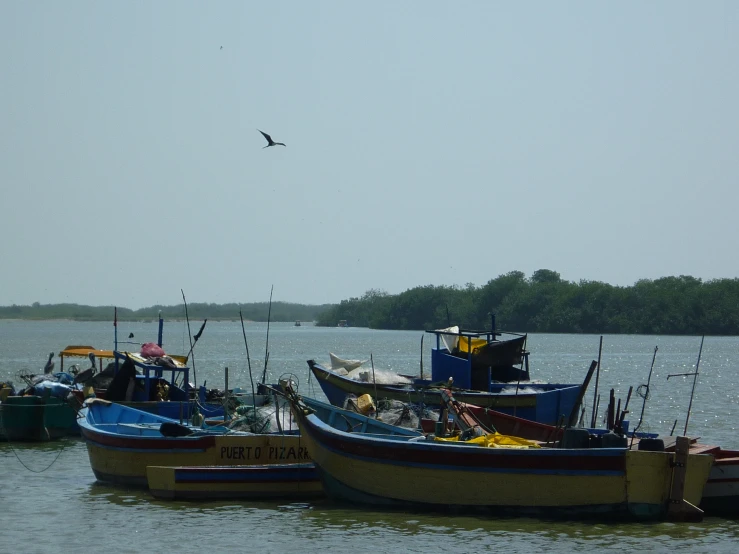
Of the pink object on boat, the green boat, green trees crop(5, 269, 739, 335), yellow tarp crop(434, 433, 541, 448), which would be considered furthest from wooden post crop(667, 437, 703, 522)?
green trees crop(5, 269, 739, 335)

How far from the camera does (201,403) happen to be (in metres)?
23.6

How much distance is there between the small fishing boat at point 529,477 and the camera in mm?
14051

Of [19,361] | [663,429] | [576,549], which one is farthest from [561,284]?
[576,549]

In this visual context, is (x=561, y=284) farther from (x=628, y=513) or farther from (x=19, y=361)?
(x=628, y=513)

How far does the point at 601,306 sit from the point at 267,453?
10891 cm

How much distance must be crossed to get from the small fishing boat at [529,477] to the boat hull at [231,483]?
1.56m

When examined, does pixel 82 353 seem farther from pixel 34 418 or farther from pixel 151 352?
pixel 151 352

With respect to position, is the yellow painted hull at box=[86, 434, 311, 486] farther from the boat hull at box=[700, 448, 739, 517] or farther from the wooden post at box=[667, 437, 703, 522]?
the boat hull at box=[700, 448, 739, 517]

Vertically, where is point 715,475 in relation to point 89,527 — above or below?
above

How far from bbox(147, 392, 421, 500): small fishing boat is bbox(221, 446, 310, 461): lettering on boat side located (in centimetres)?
22

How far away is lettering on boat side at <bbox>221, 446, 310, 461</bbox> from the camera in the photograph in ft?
55.6

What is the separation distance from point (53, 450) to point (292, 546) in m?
11.5

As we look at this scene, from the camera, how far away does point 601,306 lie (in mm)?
122188

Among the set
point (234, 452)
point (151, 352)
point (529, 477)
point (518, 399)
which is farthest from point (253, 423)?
point (518, 399)
